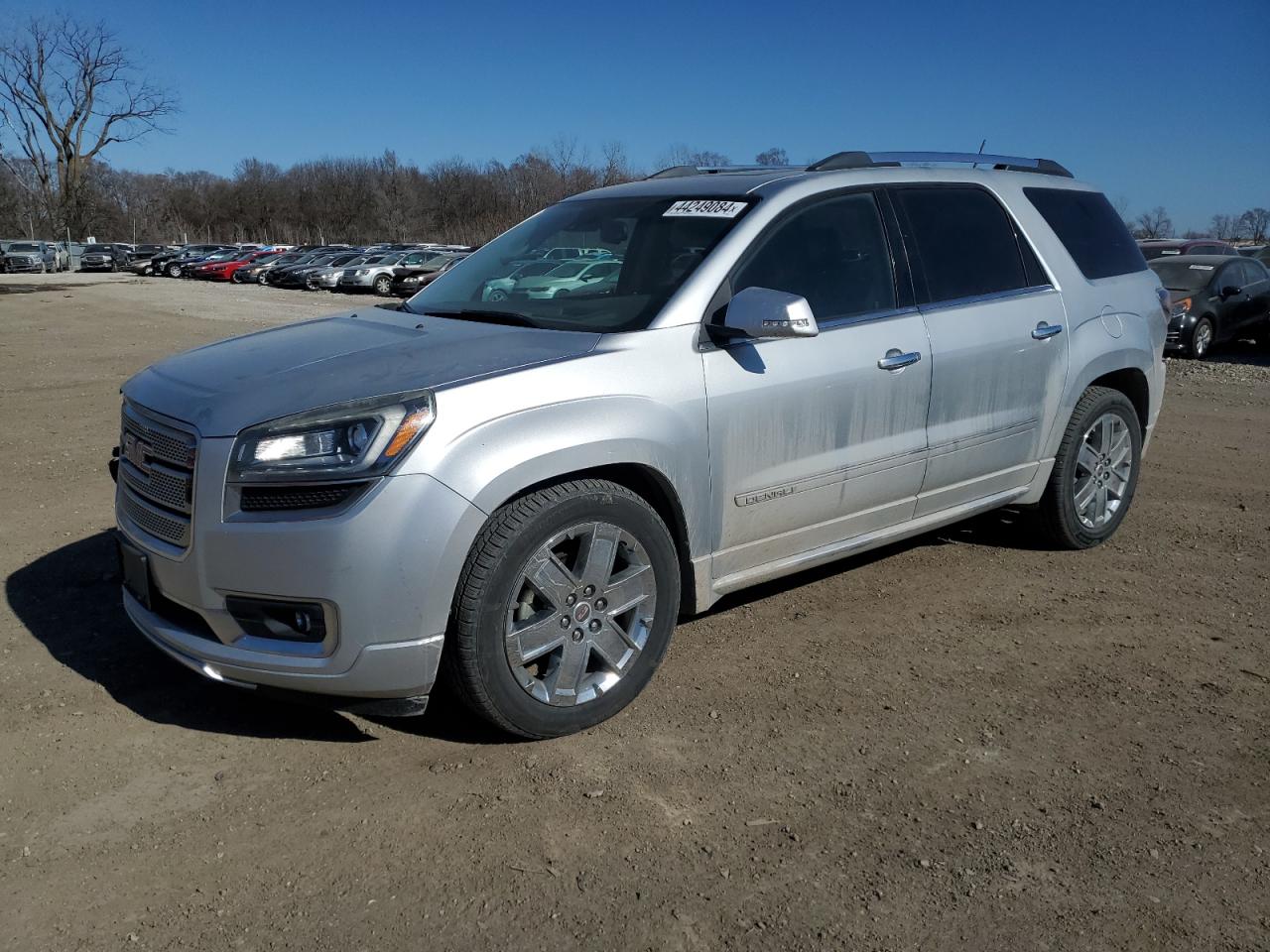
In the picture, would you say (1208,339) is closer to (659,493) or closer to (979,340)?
(979,340)

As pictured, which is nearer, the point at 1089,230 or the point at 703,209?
the point at 703,209

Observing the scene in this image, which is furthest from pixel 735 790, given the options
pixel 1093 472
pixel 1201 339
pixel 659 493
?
pixel 1201 339

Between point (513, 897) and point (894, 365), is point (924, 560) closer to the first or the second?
point (894, 365)

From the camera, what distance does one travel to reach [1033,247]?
5.04m

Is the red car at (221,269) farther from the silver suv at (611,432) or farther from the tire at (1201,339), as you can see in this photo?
the silver suv at (611,432)

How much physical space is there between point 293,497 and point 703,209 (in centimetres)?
202

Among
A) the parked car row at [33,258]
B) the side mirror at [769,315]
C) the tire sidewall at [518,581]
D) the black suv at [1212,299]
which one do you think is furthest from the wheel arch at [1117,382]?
the parked car row at [33,258]

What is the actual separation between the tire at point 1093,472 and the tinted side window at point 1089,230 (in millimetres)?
637

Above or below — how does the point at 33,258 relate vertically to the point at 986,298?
below

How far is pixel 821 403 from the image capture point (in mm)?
4031

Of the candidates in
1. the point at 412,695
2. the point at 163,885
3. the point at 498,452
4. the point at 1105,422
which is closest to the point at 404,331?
the point at 498,452

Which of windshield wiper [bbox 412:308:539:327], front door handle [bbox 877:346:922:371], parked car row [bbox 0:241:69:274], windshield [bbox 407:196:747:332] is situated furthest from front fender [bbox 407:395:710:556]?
parked car row [bbox 0:241:69:274]

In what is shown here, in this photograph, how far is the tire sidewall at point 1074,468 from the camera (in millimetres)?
5199

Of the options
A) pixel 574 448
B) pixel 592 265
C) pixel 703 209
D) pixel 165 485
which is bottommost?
pixel 165 485
